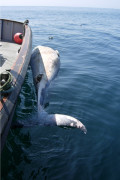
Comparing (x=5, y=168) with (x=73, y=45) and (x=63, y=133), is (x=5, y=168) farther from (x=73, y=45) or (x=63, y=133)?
(x=73, y=45)

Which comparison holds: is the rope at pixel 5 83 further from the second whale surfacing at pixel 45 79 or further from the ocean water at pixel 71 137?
the second whale surfacing at pixel 45 79

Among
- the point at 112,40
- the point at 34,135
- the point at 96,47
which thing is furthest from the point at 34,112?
the point at 112,40

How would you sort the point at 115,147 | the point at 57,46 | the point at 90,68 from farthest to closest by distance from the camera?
1. the point at 57,46
2. the point at 90,68
3. the point at 115,147

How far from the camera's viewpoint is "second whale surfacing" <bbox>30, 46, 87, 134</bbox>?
6148mm

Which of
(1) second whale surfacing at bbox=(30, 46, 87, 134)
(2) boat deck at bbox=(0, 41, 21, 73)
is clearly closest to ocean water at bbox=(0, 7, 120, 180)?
(1) second whale surfacing at bbox=(30, 46, 87, 134)

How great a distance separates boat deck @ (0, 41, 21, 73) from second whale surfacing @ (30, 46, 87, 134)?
1194mm

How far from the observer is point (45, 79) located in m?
8.73

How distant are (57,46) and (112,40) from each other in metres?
7.54

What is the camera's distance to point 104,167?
519cm

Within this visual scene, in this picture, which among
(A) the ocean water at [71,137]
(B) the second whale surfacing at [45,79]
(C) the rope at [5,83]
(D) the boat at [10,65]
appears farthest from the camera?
(B) the second whale surfacing at [45,79]

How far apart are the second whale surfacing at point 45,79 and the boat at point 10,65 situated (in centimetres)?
117

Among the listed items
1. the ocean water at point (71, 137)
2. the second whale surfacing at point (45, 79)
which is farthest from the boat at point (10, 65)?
the second whale surfacing at point (45, 79)

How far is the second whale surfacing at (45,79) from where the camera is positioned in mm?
6148

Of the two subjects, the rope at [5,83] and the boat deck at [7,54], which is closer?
the rope at [5,83]
